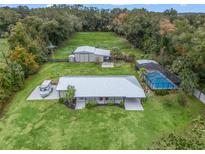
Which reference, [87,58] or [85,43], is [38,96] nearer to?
[87,58]

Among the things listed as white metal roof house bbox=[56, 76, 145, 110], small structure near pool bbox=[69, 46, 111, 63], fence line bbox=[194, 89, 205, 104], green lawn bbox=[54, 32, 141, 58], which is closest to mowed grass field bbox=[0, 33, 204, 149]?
fence line bbox=[194, 89, 205, 104]

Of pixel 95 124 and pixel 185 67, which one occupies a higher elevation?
pixel 185 67

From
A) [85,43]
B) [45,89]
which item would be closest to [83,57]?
[45,89]

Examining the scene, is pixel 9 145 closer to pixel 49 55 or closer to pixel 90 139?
pixel 90 139

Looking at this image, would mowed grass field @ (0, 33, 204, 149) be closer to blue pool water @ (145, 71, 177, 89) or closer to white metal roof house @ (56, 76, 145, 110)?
white metal roof house @ (56, 76, 145, 110)

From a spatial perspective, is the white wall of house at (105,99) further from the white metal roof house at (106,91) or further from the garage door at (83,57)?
the garage door at (83,57)

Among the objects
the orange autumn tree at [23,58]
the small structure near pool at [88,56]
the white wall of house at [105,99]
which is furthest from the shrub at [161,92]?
→ the orange autumn tree at [23,58]

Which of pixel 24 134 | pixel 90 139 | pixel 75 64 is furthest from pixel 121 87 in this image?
pixel 75 64
